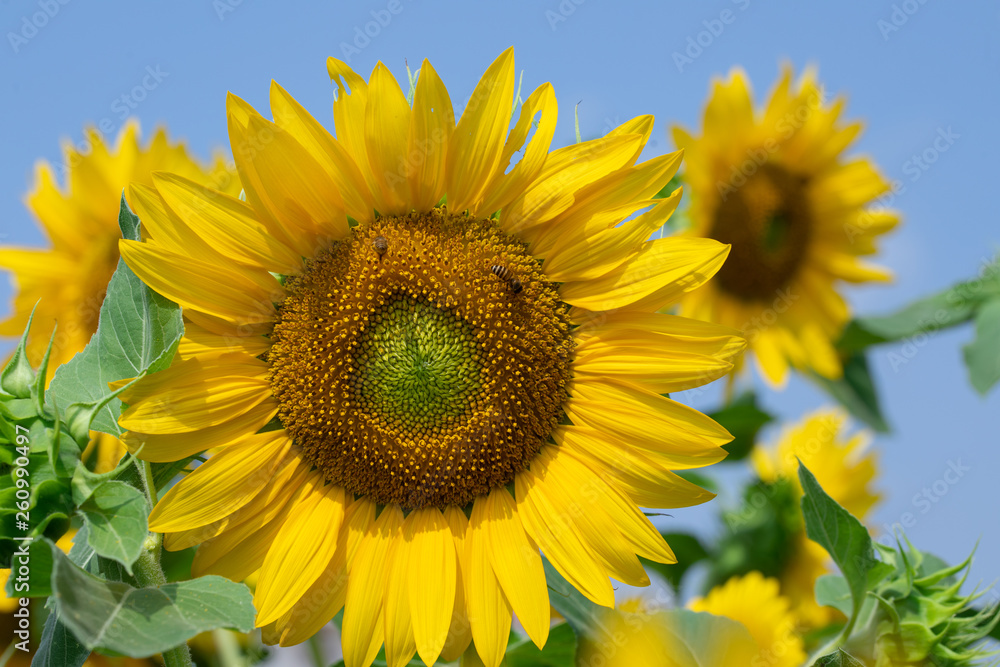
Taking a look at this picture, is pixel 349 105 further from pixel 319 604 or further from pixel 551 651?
pixel 551 651

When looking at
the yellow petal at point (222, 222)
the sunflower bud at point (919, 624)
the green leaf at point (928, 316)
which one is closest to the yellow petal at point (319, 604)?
the yellow petal at point (222, 222)

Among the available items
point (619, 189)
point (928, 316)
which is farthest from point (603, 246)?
point (928, 316)

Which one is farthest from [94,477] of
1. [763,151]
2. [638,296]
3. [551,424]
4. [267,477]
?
[763,151]

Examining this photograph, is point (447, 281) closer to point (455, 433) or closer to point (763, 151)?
point (455, 433)

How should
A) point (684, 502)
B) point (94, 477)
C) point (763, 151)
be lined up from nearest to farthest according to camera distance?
point (94, 477) → point (684, 502) → point (763, 151)

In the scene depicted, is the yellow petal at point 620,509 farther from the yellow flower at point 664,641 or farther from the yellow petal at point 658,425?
the yellow flower at point 664,641

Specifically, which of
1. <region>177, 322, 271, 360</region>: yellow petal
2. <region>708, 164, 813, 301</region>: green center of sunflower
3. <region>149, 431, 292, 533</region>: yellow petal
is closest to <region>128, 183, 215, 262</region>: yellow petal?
<region>177, 322, 271, 360</region>: yellow petal
